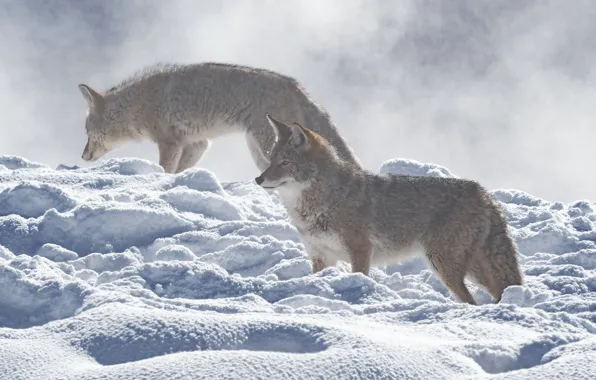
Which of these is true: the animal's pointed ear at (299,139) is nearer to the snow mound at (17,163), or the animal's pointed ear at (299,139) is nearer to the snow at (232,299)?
the snow at (232,299)

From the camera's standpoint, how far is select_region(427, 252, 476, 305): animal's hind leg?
8.42 meters

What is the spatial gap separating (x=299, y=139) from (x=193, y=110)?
4.98m

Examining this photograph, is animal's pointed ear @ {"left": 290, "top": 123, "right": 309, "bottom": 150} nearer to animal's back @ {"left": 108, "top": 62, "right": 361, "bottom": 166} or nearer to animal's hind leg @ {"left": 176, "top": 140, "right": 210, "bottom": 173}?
animal's back @ {"left": 108, "top": 62, "right": 361, "bottom": 166}

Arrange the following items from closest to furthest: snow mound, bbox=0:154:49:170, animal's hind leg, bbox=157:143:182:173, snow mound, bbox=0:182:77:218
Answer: snow mound, bbox=0:182:77:218 < snow mound, bbox=0:154:49:170 < animal's hind leg, bbox=157:143:182:173

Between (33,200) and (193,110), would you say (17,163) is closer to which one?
(193,110)

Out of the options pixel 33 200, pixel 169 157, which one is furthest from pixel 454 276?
pixel 169 157

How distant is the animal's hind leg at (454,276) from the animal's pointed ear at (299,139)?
166 cm

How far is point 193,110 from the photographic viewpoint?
13.9 metres

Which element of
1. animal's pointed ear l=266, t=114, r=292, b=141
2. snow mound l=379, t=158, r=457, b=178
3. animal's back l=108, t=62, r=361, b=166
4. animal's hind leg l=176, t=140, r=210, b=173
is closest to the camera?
animal's pointed ear l=266, t=114, r=292, b=141

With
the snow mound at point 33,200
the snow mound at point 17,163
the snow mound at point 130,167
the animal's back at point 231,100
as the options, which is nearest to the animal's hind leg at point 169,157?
the animal's back at point 231,100

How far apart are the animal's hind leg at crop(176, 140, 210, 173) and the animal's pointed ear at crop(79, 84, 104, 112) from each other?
1.66 m

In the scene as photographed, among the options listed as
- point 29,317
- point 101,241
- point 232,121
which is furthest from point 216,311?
point 232,121

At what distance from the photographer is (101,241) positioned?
980 centimetres

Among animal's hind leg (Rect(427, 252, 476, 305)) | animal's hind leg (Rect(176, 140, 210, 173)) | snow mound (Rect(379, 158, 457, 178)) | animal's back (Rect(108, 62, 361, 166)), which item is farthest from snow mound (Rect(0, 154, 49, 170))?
animal's hind leg (Rect(427, 252, 476, 305))
